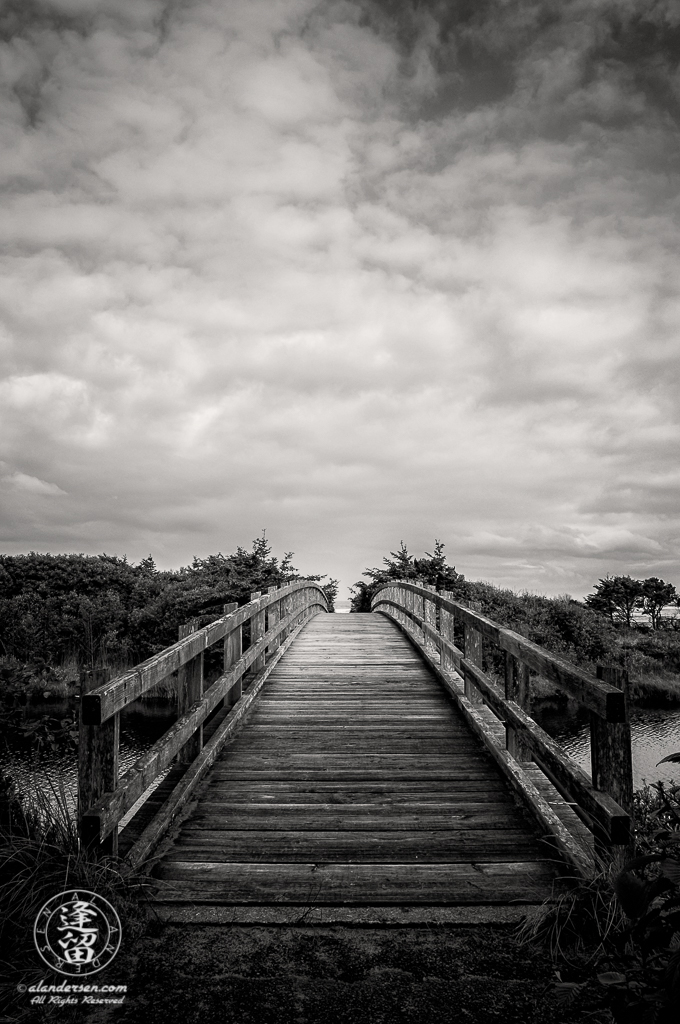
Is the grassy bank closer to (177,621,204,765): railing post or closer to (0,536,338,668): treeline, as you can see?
(177,621,204,765): railing post

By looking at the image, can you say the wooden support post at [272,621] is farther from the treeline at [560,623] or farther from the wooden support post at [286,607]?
the treeline at [560,623]

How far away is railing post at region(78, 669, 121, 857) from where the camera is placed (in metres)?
3.18

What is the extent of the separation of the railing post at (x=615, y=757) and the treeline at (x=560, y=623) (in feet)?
64.2

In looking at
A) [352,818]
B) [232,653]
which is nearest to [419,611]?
[232,653]

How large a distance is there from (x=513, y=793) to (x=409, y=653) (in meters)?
6.28

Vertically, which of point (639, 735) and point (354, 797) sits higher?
point (354, 797)

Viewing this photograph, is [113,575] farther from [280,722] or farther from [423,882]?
[423,882]

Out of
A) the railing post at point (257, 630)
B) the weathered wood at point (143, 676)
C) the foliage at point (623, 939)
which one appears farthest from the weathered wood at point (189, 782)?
the foliage at point (623, 939)

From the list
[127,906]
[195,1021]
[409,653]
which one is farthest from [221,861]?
[409,653]

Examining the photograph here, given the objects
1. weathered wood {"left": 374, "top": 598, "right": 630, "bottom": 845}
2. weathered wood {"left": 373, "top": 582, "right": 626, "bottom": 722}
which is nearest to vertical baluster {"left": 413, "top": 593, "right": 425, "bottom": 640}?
weathered wood {"left": 373, "top": 582, "right": 626, "bottom": 722}

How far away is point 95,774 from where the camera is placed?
329 centimetres

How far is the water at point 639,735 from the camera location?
14.3 m

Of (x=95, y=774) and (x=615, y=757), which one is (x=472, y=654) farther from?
(x=95, y=774)

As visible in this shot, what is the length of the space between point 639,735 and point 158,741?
1737cm
